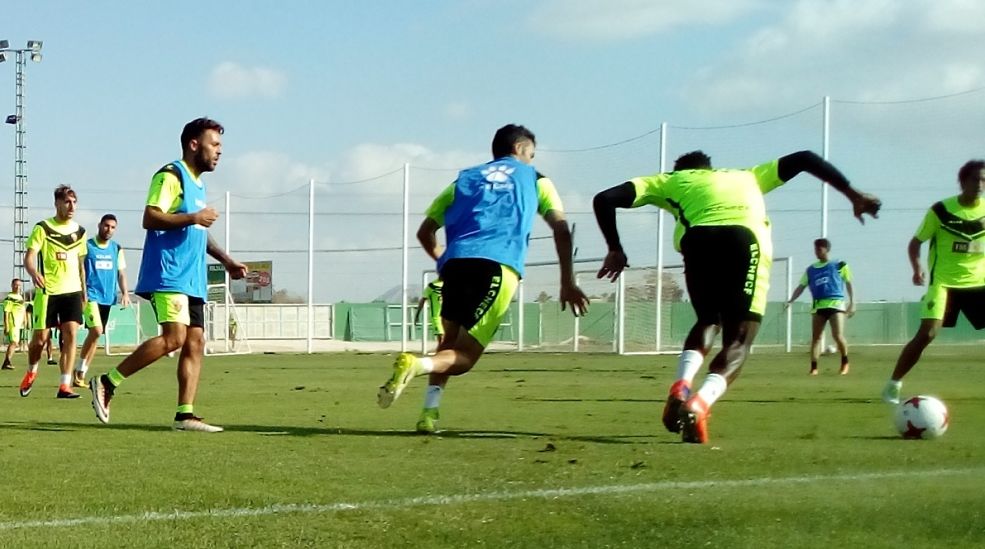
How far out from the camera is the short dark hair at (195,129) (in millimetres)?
8195

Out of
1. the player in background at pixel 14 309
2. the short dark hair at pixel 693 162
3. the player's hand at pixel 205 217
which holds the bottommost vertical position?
the player in background at pixel 14 309

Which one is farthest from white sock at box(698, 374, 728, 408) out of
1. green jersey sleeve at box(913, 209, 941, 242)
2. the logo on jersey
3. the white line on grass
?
green jersey sleeve at box(913, 209, 941, 242)

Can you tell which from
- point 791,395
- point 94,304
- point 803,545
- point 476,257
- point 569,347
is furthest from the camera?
point 569,347

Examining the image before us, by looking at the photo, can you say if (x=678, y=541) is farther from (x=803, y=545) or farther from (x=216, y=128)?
(x=216, y=128)

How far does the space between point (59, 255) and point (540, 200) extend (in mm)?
6970

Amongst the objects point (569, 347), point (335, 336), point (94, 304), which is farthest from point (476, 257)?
→ point (335, 336)

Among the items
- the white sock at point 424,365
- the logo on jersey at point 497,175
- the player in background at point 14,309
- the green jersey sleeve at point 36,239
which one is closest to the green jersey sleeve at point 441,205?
the logo on jersey at point 497,175

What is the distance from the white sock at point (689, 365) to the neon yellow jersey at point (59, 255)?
25.7 ft

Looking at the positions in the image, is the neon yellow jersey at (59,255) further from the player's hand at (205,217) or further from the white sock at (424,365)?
the white sock at (424,365)

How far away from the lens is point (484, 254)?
7.38 meters

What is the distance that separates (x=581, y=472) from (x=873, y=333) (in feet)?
131

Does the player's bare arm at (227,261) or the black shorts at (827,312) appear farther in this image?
the black shorts at (827,312)

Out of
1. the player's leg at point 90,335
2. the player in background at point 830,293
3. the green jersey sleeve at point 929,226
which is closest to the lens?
the green jersey sleeve at point 929,226

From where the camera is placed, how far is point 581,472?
225 inches
